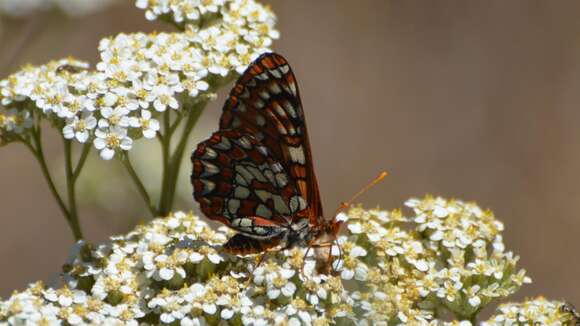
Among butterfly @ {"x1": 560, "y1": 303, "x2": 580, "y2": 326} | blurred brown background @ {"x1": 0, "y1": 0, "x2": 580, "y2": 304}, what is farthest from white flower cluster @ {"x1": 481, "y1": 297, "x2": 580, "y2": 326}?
blurred brown background @ {"x1": 0, "y1": 0, "x2": 580, "y2": 304}

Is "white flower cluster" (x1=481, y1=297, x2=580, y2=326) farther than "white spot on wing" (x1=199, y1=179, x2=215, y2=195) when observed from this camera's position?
No

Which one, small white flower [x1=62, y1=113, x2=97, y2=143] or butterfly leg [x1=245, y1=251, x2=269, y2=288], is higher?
small white flower [x1=62, y1=113, x2=97, y2=143]

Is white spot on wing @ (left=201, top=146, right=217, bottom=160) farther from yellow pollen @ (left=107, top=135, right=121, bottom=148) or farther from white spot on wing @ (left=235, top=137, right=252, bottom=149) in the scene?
yellow pollen @ (left=107, top=135, right=121, bottom=148)

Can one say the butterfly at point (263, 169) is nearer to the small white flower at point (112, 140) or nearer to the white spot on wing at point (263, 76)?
the white spot on wing at point (263, 76)

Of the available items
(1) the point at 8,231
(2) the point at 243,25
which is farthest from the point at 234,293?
(1) the point at 8,231

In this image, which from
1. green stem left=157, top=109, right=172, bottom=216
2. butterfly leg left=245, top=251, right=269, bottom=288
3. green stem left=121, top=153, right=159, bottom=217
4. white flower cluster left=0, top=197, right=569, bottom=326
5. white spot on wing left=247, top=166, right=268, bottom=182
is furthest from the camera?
green stem left=157, top=109, right=172, bottom=216

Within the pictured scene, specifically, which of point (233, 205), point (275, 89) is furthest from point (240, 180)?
point (275, 89)

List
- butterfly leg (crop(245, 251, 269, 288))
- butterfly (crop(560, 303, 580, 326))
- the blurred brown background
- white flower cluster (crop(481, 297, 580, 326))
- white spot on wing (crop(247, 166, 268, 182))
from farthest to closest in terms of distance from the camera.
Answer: the blurred brown background → white spot on wing (crop(247, 166, 268, 182)) → butterfly (crop(560, 303, 580, 326)) → white flower cluster (crop(481, 297, 580, 326)) → butterfly leg (crop(245, 251, 269, 288))
